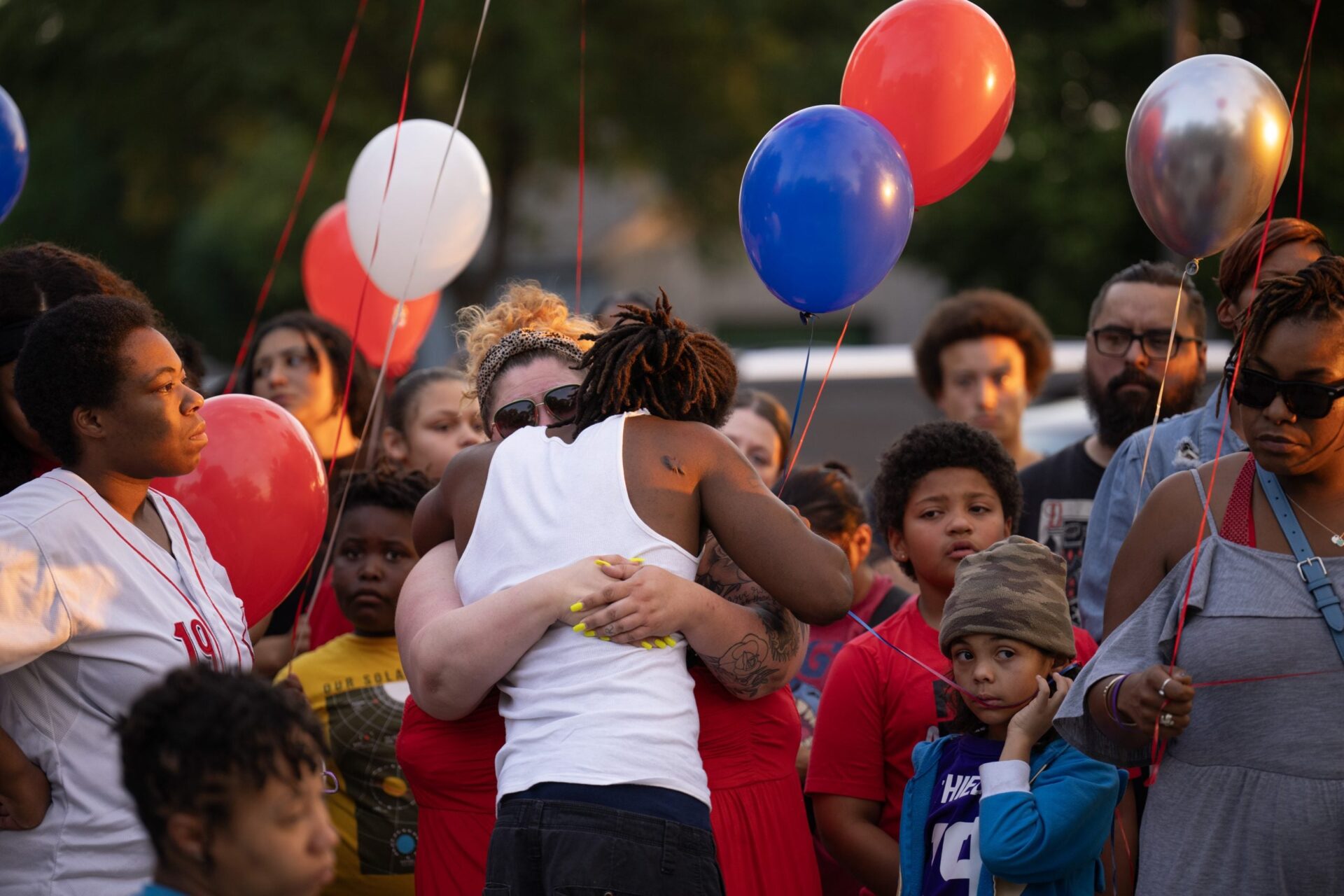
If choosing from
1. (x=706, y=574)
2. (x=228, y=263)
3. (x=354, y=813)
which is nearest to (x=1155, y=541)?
(x=706, y=574)

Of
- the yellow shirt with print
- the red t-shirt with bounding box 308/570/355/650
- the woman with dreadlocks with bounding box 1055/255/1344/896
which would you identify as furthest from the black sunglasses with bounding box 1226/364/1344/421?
the red t-shirt with bounding box 308/570/355/650

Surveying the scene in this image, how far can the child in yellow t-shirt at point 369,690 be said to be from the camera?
3.99 m

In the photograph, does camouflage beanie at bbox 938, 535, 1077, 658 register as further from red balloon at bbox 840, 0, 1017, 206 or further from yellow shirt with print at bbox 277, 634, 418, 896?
yellow shirt with print at bbox 277, 634, 418, 896

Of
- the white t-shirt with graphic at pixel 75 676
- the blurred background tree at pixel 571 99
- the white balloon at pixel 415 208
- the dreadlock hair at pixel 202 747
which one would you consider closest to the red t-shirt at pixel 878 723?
the white t-shirt with graphic at pixel 75 676

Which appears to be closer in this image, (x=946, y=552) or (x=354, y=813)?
(x=946, y=552)

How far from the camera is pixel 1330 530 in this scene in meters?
2.81

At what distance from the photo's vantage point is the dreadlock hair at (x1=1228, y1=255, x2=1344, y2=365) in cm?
284

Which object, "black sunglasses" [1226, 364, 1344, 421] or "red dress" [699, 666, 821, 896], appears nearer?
A: "black sunglasses" [1226, 364, 1344, 421]

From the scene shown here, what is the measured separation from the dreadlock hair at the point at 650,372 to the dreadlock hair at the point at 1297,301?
105cm

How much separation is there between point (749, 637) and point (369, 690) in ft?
5.34

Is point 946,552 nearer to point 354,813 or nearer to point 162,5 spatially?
point 354,813

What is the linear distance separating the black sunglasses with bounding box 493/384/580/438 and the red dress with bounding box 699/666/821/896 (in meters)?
0.60

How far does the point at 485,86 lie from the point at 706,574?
15.1 meters

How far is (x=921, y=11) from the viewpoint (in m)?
4.05
